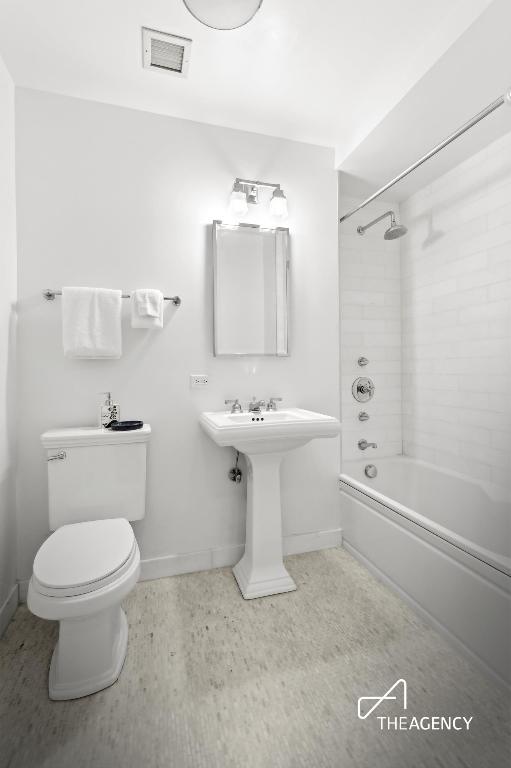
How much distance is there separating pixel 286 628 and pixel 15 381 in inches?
67.3

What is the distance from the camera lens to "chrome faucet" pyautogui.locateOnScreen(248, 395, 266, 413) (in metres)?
2.07

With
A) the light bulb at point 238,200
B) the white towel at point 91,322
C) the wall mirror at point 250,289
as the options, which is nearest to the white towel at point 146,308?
the white towel at point 91,322

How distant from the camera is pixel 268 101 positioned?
1934 millimetres

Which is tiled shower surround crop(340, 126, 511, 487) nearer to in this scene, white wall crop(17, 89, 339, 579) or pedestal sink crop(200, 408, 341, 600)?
white wall crop(17, 89, 339, 579)

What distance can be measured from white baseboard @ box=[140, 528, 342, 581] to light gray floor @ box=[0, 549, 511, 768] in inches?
8.3

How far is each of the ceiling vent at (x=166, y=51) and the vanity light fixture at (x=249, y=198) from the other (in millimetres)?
540

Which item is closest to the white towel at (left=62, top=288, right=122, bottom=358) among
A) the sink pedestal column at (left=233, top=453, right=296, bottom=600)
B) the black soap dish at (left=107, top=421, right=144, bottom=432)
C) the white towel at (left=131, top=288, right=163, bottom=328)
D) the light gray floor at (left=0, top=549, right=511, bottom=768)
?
the white towel at (left=131, top=288, right=163, bottom=328)

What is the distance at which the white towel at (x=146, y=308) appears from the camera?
6.06ft

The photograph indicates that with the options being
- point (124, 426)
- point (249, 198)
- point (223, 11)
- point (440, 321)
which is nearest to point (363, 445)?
point (440, 321)

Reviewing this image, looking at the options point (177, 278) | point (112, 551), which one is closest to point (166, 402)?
point (177, 278)

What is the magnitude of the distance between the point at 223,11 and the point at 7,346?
161 cm

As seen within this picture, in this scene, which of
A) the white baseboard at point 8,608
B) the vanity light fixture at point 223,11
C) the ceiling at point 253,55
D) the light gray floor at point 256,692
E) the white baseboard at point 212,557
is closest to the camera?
the light gray floor at point 256,692

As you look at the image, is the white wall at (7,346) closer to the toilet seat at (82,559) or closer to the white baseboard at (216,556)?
the toilet seat at (82,559)

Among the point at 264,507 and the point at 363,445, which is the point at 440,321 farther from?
the point at 264,507
